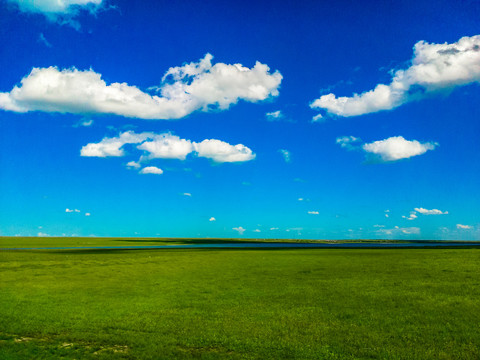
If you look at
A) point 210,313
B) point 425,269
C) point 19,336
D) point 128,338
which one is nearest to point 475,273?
point 425,269

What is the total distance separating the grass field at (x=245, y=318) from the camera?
A: 43.8 ft

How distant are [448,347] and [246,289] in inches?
580

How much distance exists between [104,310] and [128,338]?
5758mm

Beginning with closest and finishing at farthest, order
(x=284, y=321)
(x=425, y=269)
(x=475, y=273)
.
→ (x=284, y=321) → (x=475, y=273) → (x=425, y=269)

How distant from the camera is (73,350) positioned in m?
13.5

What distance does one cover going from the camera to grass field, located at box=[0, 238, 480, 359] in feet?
43.8

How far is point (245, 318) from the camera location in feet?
57.9

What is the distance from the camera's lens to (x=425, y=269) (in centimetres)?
3591

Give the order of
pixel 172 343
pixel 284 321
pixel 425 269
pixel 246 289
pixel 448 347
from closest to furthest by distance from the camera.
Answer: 1. pixel 448 347
2. pixel 172 343
3. pixel 284 321
4. pixel 246 289
5. pixel 425 269

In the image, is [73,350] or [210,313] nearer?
[73,350]

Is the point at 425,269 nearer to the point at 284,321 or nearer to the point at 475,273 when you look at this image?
the point at 475,273

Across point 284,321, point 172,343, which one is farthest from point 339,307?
point 172,343

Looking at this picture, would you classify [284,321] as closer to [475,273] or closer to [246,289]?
[246,289]

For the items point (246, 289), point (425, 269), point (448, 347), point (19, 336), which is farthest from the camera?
point (425, 269)
